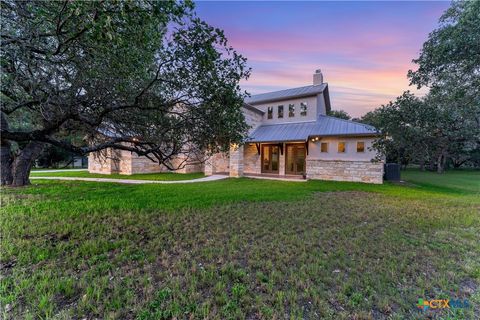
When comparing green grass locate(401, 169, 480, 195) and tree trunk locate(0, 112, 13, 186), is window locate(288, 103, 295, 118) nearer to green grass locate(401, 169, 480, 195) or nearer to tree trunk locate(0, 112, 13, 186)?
green grass locate(401, 169, 480, 195)

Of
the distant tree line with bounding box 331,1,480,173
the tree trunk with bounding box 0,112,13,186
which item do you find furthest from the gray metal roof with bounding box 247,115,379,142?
the tree trunk with bounding box 0,112,13,186

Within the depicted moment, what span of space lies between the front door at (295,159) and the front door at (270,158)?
88 cm

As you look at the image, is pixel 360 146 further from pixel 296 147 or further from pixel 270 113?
pixel 270 113

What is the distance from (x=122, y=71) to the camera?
3.77 meters

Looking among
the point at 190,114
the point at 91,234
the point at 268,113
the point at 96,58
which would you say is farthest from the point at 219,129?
the point at 268,113

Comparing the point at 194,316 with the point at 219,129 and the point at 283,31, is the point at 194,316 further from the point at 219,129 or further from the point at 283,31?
the point at 283,31

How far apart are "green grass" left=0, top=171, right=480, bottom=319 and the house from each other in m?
6.82

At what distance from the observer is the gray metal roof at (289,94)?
15520 millimetres

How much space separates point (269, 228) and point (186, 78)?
397 cm

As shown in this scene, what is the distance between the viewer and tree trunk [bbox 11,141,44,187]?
9.34m

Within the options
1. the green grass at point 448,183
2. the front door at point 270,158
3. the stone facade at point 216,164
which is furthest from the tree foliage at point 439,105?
the stone facade at point 216,164

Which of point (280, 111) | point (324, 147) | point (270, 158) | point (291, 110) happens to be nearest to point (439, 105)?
point (324, 147)

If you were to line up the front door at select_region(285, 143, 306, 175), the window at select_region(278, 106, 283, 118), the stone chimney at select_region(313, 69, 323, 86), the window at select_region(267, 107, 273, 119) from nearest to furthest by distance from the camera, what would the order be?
the front door at select_region(285, 143, 306, 175), the stone chimney at select_region(313, 69, 323, 86), the window at select_region(278, 106, 283, 118), the window at select_region(267, 107, 273, 119)

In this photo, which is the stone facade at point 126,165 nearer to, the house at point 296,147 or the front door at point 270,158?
the house at point 296,147
